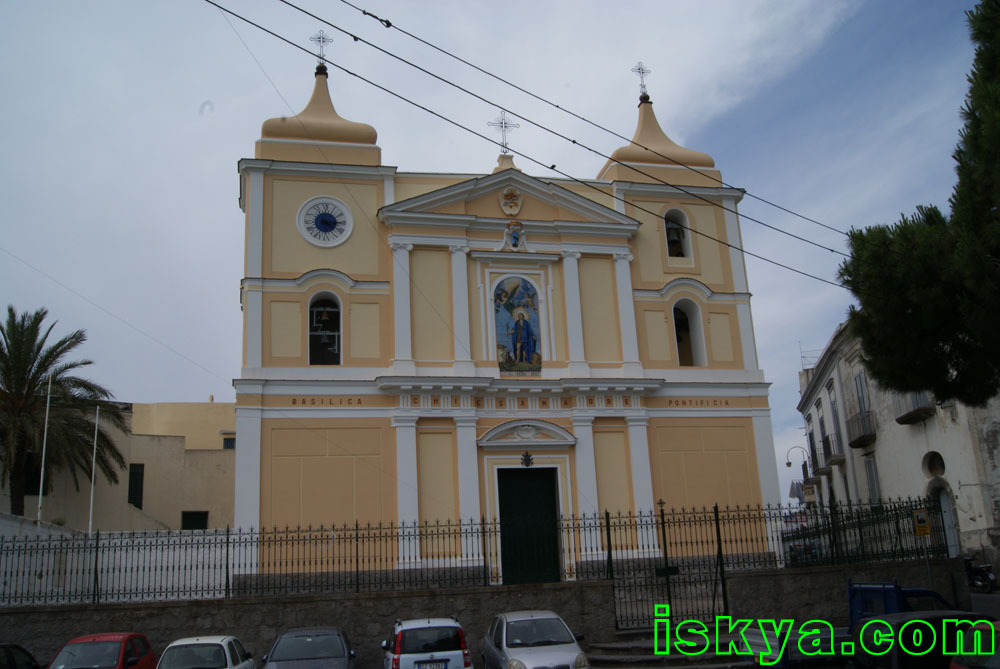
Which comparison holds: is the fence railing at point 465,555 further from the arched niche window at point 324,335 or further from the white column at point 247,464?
the arched niche window at point 324,335

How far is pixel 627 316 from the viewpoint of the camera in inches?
945

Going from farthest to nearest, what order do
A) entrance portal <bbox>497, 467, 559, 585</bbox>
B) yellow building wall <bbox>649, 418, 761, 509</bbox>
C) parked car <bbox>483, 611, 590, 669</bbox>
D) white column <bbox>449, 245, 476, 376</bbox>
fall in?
yellow building wall <bbox>649, 418, 761, 509</bbox>
white column <bbox>449, 245, 476, 376</bbox>
entrance portal <bbox>497, 467, 559, 585</bbox>
parked car <bbox>483, 611, 590, 669</bbox>

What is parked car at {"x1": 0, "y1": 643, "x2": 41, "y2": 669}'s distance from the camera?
531 inches

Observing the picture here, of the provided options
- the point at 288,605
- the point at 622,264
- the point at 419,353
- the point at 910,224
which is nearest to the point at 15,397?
the point at 419,353

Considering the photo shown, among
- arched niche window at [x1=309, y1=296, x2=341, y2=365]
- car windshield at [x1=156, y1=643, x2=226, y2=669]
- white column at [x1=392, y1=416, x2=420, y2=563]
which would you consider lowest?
car windshield at [x1=156, y1=643, x2=226, y2=669]

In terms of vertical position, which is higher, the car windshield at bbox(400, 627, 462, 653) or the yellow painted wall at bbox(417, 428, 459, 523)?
the yellow painted wall at bbox(417, 428, 459, 523)

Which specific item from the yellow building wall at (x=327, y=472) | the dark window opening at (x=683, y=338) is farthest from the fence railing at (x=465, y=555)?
the dark window opening at (x=683, y=338)

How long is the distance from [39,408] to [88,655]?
15.8 metres

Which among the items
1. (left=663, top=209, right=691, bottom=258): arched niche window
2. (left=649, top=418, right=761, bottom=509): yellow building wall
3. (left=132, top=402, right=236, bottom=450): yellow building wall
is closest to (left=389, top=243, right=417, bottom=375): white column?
(left=649, top=418, right=761, bottom=509): yellow building wall

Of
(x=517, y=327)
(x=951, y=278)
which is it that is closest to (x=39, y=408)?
(x=517, y=327)

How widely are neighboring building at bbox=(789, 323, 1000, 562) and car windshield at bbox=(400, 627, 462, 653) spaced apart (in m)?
11.4

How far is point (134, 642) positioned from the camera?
14.1 metres

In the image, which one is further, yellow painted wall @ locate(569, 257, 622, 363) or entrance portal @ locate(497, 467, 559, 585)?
yellow painted wall @ locate(569, 257, 622, 363)

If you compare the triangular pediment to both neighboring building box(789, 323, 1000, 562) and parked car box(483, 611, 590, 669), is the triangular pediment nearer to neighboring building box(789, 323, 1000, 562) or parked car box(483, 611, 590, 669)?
neighboring building box(789, 323, 1000, 562)
